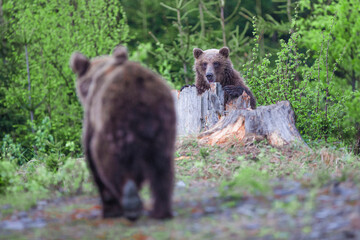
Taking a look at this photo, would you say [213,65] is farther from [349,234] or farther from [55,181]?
[349,234]

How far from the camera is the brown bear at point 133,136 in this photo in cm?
388

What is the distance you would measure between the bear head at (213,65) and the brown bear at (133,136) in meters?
5.58

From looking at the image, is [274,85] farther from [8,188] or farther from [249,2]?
[249,2]

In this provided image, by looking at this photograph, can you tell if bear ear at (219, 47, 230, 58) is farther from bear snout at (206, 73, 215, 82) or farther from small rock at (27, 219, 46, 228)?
small rock at (27, 219, 46, 228)

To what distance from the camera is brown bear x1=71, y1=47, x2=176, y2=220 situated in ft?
12.7

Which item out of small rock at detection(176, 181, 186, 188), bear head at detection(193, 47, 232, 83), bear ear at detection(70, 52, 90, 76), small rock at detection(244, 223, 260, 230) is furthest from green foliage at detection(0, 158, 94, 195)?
bear head at detection(193, 47, 232, 83)

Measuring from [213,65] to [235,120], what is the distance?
210 cm

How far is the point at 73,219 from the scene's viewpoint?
425cm

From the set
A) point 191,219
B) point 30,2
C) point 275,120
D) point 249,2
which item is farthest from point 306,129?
point 249,2

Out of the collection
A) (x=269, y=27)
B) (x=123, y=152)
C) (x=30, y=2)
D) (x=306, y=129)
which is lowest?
(x=306, y=129)

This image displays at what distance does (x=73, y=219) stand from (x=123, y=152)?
2.74 ft

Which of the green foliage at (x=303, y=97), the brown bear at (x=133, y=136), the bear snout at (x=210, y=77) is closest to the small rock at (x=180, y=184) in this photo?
the brown bear at (x=133, y=136)

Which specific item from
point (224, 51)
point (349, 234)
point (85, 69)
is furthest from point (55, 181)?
point (224, 51)

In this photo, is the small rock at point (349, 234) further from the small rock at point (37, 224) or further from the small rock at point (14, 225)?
the small rock at point (14, 225)
